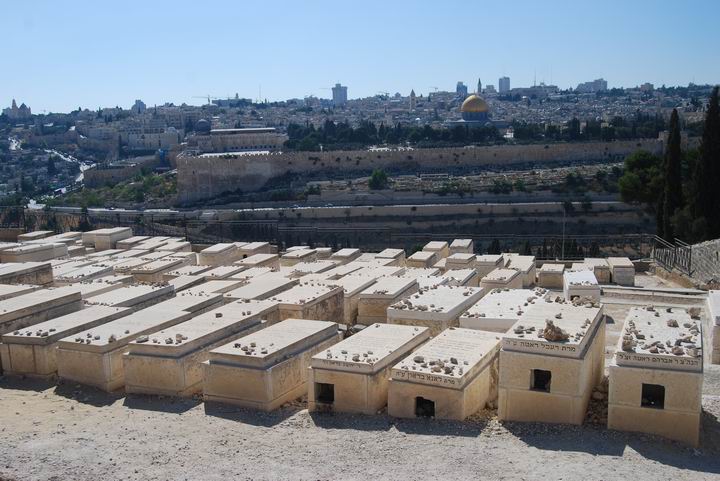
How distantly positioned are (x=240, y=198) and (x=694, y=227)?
28.5 m

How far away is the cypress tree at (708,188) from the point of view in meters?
16.7

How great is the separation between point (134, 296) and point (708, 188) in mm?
12664

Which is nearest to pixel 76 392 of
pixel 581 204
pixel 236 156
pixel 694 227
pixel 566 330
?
pixel 566 330

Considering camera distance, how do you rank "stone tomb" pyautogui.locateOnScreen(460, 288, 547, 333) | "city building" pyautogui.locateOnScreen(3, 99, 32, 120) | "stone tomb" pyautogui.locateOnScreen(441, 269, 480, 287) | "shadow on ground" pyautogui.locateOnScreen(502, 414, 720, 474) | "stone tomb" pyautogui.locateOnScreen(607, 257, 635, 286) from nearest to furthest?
"shadow on ground" pyautogui.locateOnScreen(502, 414, 720, 474)
"stone tomb" pyautogui.locateOnScreen(460, 288, 547, 333)
"stone tomb" pyautogui.locateOnScreen(441, 269, 480, 287)
"stone tomb" pyautogui.locateOnScreen(607, 257, 635, 286)
"city building" pyautogui.locateOnScreen(3, 99, 32, 120)

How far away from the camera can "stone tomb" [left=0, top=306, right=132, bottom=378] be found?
8.12 metres

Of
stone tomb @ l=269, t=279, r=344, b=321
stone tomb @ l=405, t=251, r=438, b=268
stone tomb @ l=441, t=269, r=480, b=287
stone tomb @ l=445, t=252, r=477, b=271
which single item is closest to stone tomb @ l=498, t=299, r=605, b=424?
stone tomb @ l=269, t=279, r=344, b=321

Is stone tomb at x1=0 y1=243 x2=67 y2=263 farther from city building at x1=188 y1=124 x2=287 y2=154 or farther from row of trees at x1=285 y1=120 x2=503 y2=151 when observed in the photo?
city building at x1=188 y1=124 x2=287 y2=154

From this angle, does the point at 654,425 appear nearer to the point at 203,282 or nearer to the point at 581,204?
the point at 203,282

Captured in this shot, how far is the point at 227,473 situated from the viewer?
5867 mm

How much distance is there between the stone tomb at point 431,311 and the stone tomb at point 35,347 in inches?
135

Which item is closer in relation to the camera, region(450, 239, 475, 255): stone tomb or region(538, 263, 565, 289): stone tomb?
region(538, 263, 565, 289): stone tomb

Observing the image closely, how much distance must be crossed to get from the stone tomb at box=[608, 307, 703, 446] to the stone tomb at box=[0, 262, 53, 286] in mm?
8241

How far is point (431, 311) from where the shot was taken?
894 centimetres

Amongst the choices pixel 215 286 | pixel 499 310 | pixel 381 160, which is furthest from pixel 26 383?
pixel 381 160
